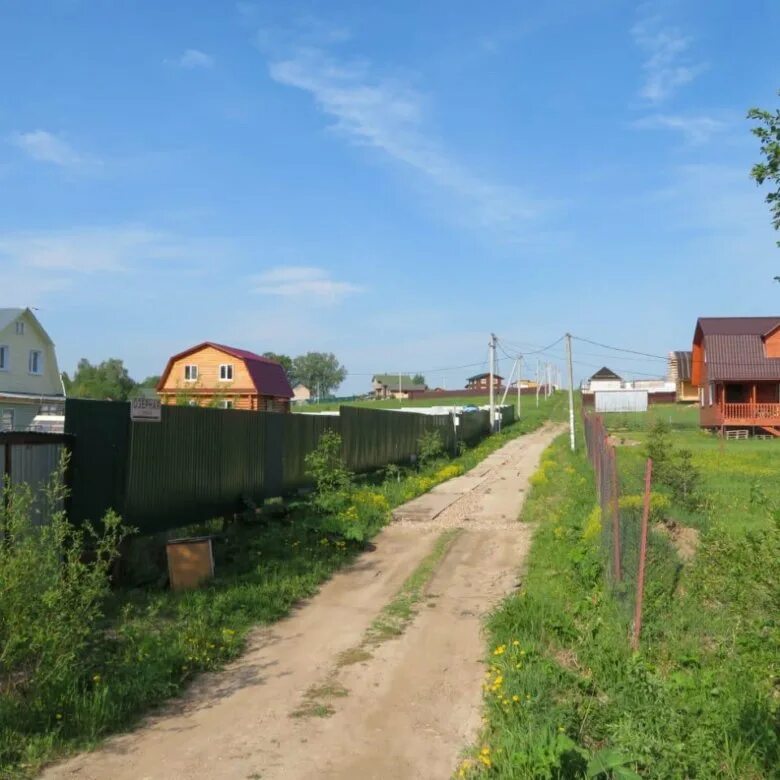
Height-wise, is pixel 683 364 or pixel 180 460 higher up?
pixel 683 364

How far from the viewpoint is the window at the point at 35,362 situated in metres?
47.5

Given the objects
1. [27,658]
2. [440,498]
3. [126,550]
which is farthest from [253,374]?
[27,658]

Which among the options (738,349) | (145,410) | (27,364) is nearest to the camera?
(145,410)

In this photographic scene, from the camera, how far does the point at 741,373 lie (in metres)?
46.3

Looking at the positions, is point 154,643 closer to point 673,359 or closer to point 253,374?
point 253,374

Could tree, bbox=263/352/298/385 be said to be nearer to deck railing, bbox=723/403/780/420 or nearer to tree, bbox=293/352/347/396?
tree, bbox=293/352/347/396

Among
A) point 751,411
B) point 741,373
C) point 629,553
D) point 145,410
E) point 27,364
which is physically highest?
point 741,373

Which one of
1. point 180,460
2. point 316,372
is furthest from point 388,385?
point 180,460

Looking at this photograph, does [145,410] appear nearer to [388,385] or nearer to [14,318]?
[14,318]

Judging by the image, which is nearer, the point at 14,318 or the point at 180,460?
the point at 180,460

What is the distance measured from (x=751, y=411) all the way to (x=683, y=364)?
36.6 m

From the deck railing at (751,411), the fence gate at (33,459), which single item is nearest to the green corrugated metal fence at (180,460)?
the fence gate at (33,459)

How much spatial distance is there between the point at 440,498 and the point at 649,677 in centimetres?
1333

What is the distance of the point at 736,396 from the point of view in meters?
48.7
